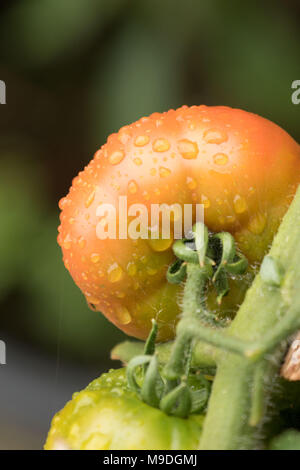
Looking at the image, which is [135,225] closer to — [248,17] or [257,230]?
[257,230]

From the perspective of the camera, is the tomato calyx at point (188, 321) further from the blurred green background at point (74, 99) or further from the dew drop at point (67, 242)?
the blurred green background at point (74, 99)

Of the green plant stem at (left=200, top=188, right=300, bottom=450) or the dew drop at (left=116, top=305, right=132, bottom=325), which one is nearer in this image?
the green plant stem at (left=200, top=188, right=300, bottom=450)

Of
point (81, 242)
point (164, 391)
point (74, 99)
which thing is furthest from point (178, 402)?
point (74, 99)

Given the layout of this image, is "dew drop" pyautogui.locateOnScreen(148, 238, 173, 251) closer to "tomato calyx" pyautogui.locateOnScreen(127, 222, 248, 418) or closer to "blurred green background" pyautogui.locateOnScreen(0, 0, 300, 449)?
"tomato calyx" pyautogui.locateOnScreen(127, 222, 248, 418)

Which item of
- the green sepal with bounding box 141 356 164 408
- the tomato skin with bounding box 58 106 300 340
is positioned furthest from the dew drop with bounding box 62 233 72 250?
the green sepal with bounding box 141 356 164 408

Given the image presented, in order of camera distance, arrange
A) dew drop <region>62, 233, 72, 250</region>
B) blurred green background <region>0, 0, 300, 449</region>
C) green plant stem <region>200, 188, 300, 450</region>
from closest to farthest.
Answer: green plant stem <region>200, 188, 300, 450</region>
dew drop <region>62, 233, 72, 250</region>
blurred green background <region>0, 0, 300, 449</region>

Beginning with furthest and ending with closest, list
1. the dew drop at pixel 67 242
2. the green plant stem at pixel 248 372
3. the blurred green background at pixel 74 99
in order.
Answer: the blurred green background at pixel 74 99 → the dew drop at pixel 67 242 → the green plant stem at pixel 248 372

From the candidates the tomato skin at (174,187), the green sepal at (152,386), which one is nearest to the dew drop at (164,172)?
the tomato skin at (174,187)
